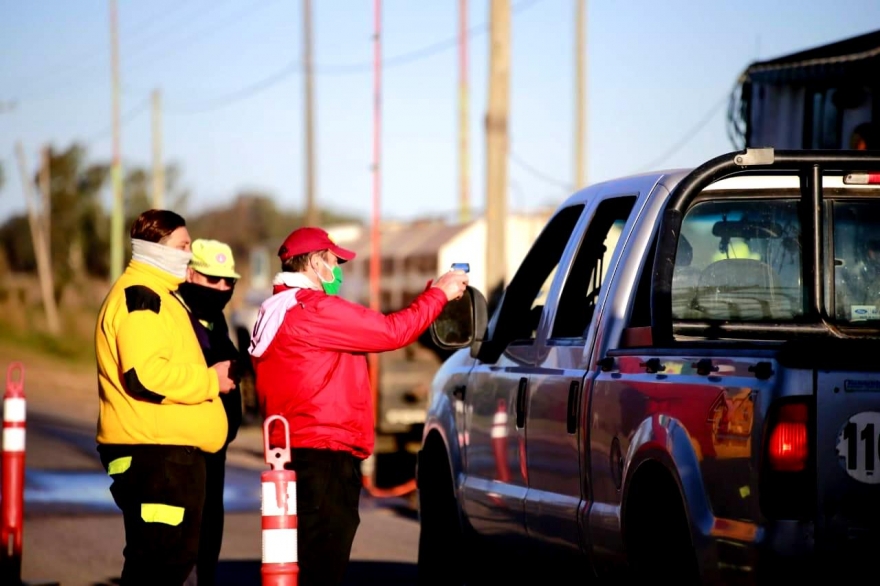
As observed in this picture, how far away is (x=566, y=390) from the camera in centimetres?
663

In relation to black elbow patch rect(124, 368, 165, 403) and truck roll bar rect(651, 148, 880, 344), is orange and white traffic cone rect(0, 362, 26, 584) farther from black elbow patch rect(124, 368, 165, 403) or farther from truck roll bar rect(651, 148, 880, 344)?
truck roll bar rect(651, 148, 880, 344)

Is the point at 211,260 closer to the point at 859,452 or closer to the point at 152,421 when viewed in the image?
the point at 152,421

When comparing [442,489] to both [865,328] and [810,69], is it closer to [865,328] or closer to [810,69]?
[865,328]

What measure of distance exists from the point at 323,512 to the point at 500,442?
104 cm

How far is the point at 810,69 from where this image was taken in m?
12.6

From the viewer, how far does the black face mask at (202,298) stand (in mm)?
7891

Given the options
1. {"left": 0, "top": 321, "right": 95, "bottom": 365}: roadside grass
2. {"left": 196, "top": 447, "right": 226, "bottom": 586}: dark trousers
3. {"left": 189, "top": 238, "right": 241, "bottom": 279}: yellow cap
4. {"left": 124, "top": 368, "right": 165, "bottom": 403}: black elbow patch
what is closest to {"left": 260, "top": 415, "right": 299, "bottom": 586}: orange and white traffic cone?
{"left": 124, "top": 368, "right": 165, "bottom": 403}: black elbow patch

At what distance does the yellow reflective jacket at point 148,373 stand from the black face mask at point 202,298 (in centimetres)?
86

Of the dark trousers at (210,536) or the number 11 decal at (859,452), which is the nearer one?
the number 11 decal at (859,452)

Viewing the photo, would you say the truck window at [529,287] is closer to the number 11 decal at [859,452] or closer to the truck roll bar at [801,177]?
the truck roll bar at [801,177]

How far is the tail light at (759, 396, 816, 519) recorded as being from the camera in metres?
4.77

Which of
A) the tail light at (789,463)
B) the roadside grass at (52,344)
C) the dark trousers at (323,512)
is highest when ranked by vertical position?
the tail light at (789,463)

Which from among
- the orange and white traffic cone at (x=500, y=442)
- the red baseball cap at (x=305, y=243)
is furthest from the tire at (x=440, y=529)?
the red baseball cap at (x=305, y=243)

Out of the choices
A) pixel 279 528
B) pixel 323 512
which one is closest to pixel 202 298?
pixel 323 512
